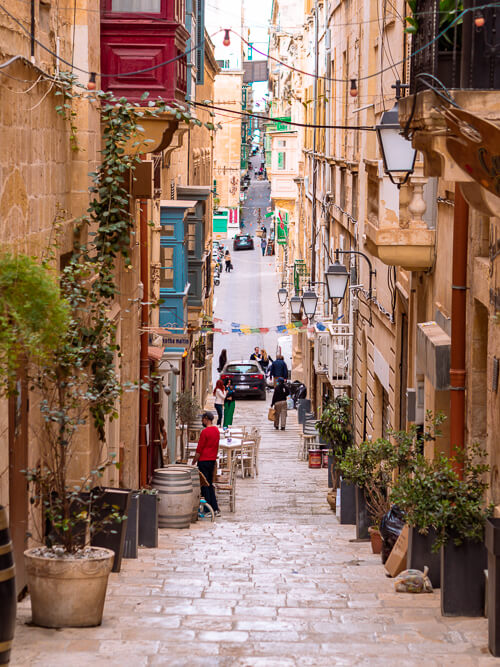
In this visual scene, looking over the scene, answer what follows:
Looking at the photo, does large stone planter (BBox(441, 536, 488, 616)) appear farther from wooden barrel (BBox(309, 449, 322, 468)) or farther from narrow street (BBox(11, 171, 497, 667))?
wooden barrel (BBox(309, 449, 322, 468))

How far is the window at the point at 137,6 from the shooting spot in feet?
38.0

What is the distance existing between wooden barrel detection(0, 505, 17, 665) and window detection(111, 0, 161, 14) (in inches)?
291

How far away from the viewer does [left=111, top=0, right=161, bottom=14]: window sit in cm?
1159

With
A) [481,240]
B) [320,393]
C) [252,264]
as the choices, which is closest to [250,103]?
[252,264]

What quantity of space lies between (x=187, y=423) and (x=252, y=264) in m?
61.5

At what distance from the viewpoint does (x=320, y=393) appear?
29.6 meters

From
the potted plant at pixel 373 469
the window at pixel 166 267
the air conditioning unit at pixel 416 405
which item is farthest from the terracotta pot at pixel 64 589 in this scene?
the window at pixel 166 267

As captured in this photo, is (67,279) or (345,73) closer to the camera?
(67,279)

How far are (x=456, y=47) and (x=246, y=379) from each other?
2981 centimetres

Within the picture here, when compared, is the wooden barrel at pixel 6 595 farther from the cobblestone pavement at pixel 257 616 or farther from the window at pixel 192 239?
the window at pixel 192 239

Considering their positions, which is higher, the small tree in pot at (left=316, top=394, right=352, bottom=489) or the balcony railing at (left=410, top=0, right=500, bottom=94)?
the balcony railing at (left=410, top=0, right=500, bottom=94)

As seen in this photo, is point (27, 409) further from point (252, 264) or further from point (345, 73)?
point (252, 264)

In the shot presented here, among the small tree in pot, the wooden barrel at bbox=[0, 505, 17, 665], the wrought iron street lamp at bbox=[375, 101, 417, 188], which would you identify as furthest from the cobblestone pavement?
the wrought iron street lamp at bbox=[375, 101, 417, 188]

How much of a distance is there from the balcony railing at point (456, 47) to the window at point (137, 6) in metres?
3.60
